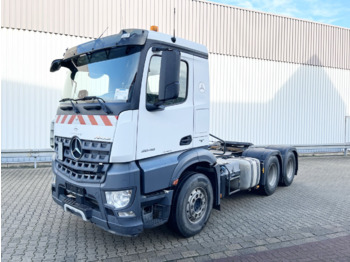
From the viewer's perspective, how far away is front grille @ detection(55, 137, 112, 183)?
3.60 metres

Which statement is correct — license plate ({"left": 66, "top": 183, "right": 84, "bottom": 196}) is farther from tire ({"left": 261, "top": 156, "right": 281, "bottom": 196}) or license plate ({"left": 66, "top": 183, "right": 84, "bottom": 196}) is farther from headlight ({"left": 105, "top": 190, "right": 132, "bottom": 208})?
tire ({"left": 261, "top": 156, "right": 281, "bottom": 196})

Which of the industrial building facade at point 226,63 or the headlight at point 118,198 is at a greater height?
the industrial building facade at point 226,63

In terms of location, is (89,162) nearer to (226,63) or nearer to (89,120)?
(89,120)

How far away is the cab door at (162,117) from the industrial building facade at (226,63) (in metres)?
7.21

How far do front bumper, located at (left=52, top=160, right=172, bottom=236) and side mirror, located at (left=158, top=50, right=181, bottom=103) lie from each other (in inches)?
38.2

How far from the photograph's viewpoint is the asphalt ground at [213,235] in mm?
3945

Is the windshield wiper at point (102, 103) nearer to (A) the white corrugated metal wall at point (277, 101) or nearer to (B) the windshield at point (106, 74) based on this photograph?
(B) the windshield at point (106, 74)

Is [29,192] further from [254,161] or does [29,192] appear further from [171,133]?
[254,161]

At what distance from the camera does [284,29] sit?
13.4 metres

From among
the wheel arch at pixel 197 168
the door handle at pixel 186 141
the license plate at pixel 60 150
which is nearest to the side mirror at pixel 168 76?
the door handle at pixel 186 141

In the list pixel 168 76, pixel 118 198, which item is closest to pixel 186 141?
pixel 168 76

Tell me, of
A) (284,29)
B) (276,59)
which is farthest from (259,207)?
(284,29)

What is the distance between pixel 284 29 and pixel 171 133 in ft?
38.2

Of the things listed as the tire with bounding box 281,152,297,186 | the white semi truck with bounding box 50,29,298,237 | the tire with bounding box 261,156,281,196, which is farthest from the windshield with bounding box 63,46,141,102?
the tire with bounding box 281,152,297,186
